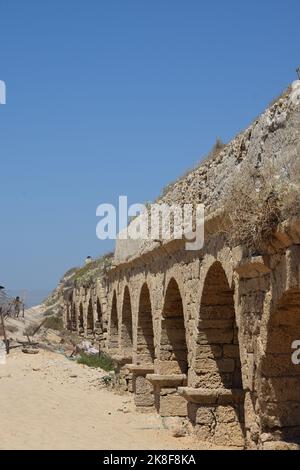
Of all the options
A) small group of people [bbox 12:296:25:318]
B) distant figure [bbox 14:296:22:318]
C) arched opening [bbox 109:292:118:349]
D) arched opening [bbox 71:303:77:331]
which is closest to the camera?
arched opening [bbox 109:292:118:349]

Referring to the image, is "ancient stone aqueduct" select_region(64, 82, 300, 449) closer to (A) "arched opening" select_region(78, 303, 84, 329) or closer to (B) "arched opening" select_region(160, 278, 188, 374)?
(B) "arched opening" select_region(160, 278, 188, 374)

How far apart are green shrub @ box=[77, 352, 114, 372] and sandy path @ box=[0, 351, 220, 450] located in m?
0.80

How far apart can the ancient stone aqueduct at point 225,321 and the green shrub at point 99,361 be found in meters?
6.19

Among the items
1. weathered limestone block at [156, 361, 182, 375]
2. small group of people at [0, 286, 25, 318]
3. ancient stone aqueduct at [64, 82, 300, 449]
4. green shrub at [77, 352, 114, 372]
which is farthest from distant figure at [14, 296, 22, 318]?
weathered limestone block at [156, 361, 182, 375]

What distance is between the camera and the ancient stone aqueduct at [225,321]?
265 inches

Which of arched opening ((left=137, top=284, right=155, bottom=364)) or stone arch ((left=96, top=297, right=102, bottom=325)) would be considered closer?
arched opening ((left=137, top=284, right=155, bottom=364))

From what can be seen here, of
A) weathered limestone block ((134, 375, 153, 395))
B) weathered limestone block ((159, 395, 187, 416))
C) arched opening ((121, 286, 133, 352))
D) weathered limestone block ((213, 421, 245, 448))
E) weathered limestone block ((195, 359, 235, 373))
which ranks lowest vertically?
weathered limestone block ((213, 421, 245, 448))

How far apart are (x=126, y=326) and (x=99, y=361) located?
16.1 ft

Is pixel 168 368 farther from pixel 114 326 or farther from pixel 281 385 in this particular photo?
pixel 114 326

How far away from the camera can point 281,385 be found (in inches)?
276

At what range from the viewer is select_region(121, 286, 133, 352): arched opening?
1747 cm

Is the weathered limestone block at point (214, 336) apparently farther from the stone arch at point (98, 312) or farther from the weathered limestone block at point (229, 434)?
the stone arch at point (98, 312)

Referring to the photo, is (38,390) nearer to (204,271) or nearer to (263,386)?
(204,271)
